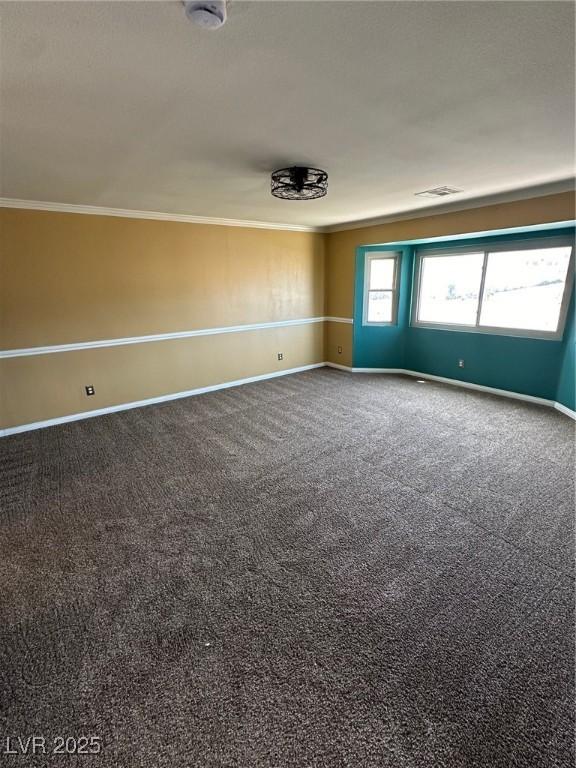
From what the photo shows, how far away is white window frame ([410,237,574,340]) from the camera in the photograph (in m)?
4.11

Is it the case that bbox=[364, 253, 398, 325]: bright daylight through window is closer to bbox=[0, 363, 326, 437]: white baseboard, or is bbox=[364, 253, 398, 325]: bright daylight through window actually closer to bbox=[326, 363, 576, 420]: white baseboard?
bbox=[326, 363, 576, 420]: white baseboard

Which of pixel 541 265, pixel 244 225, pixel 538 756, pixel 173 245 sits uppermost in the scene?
pixel 244 225

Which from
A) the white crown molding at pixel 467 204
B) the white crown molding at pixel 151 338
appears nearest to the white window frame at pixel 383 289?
the white crown molding at pixel 151 338

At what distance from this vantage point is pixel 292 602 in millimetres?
1791

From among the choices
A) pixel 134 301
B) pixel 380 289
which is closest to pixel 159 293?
pixel 134 301

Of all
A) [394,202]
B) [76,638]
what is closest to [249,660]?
[76,638]

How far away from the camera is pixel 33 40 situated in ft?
3.97

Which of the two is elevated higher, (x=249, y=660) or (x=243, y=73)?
(x=243, y=73)

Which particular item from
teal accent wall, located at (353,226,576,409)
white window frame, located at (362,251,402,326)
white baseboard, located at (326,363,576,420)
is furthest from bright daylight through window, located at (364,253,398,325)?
white baseboard, located at (326,363,576,420)

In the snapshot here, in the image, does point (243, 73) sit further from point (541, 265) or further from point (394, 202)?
point (541, 265)

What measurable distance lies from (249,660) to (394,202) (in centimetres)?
435

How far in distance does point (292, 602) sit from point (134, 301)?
12.8 ft

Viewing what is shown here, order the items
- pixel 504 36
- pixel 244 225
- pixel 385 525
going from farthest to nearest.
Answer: pixel 244 225
pixel 385 525
pixel 504 36

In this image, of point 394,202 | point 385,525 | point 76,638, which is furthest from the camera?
point 394,202
